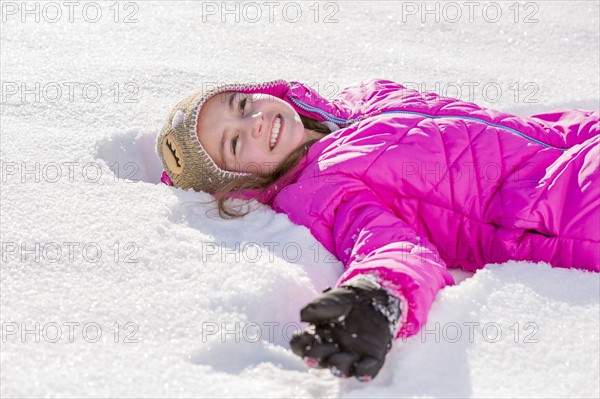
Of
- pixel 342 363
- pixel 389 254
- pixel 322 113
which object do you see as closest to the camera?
pixel 342 363

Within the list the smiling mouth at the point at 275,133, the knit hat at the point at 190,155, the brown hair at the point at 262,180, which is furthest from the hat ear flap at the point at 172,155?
the smiling mouth at the point at 275,133

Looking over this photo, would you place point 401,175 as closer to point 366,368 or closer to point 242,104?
point 242,104

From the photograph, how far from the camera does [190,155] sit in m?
2.01

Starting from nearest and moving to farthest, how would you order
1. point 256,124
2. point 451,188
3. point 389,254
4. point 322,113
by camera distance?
point 389,254, point 451,188, point 256,124, point 322,113

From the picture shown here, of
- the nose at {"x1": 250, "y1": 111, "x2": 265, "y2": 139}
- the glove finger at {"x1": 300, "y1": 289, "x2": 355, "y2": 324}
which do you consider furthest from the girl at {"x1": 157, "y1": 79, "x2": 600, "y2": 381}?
the glove finger at {"x1": 300, "y1": 289, "x2": 355, "y2": 324}

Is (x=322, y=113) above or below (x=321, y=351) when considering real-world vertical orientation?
above

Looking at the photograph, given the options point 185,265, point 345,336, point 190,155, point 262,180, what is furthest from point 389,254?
point 190,155

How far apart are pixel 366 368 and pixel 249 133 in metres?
0.89

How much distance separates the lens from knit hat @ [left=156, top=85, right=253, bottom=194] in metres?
2.02

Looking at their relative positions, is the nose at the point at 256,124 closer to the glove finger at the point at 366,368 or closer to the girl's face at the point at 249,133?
the girl's face at the point at 249,133

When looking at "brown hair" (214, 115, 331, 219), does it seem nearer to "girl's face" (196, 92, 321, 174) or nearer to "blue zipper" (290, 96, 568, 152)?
"girl's face" (196, 92, 321, 174)

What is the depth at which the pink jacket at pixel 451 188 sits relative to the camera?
5.70 ft

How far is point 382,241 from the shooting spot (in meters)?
1.67

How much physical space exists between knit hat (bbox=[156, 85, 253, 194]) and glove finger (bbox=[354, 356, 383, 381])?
2.82 feet
